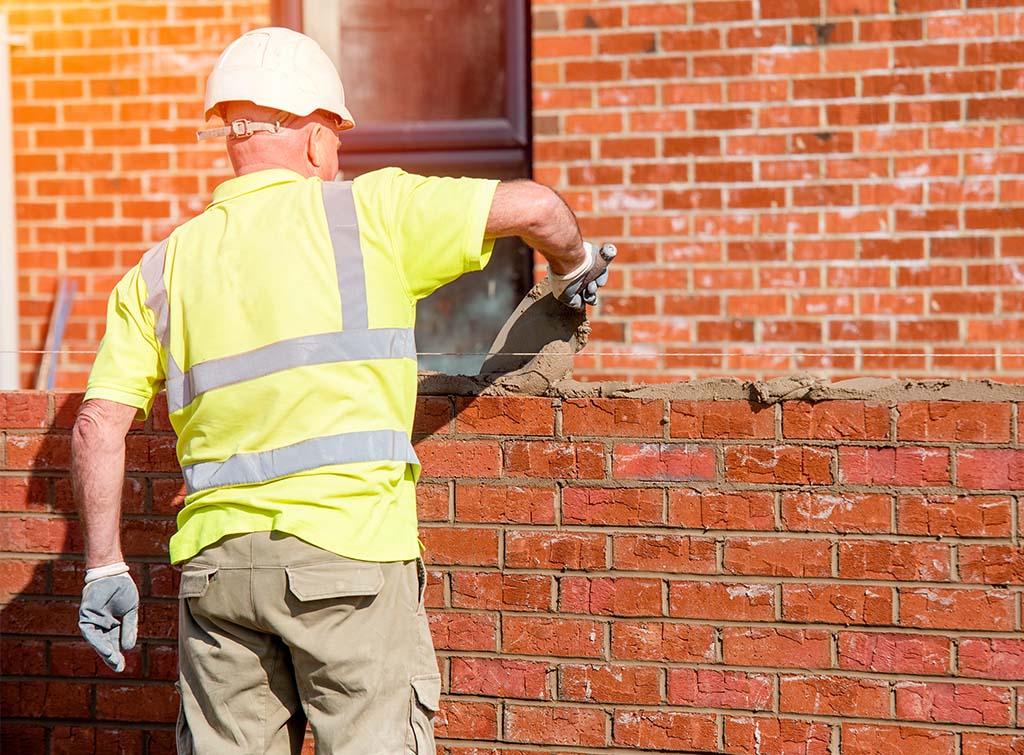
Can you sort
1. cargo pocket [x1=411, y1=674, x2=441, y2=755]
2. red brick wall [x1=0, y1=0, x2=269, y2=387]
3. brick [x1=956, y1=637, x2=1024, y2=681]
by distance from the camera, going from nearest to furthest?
cargo pocket [x1=411, y1=674, x2=441, y2=755] < brick [x1=956, y1=637, x2=1024, y2=681] < red brick wall [x1=0, y1=0, x2=269, y2=387]

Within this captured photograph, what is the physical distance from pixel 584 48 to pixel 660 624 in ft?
7.88

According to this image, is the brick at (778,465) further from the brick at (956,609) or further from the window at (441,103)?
the window at (441,103)

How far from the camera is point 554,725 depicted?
300 cm

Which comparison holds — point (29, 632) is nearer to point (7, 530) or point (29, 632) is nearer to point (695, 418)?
point (7, 530)

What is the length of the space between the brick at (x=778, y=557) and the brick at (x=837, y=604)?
1.7 inches

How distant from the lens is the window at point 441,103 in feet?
15.8

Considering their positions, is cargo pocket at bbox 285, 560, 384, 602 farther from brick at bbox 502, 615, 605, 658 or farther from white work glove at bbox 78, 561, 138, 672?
brick at bbox 502, 615, 605, 658

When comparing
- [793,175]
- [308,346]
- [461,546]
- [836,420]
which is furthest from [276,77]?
[793,175]

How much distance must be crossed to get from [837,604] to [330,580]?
4.44 feet

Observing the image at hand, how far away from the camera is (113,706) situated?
331 cm

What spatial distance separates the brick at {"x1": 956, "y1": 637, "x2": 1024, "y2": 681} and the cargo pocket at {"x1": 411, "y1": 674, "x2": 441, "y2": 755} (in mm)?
1338

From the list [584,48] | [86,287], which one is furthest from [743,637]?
[86,287]

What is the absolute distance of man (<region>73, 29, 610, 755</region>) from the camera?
2.18m

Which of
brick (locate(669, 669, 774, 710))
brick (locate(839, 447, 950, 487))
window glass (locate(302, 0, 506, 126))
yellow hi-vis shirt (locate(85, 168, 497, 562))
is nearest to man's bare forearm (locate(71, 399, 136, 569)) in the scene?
yellow hi-vis shirt (locate(85, 168, 497, 562))
